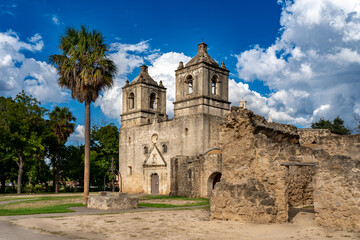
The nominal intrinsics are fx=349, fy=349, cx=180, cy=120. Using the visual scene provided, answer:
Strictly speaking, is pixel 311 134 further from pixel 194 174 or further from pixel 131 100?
pixel 131 100

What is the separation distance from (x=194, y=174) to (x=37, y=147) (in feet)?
56.8

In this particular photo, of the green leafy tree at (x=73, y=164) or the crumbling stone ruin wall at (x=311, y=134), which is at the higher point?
the crumbling stone ruin wall at (x=311, y=134)

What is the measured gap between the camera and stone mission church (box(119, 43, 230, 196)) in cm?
3102

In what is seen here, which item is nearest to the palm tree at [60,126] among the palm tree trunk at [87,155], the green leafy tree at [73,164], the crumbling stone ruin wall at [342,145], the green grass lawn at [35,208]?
the green leafy tree at [73,164]

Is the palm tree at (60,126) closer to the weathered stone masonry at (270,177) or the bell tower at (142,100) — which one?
the bell tower at (142,100)

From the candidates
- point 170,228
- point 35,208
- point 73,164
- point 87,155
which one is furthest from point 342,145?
point 73,164

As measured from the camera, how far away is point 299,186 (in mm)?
16344

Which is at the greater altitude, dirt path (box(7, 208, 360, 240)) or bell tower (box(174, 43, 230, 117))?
bell tower (box(174, 43, 230, 117))

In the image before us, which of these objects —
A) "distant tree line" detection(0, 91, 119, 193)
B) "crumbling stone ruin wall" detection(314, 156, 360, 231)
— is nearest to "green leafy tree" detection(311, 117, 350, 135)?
"distant tree line" detection(0, 91, 119, 193)

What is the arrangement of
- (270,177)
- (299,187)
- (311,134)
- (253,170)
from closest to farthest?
(270,177)
(253,170)
(299,187)
(311,134)

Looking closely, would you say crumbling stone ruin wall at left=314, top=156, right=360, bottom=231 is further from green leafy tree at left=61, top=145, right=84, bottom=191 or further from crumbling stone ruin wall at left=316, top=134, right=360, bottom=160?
green leafy tree at left=61, top=145, right=84, bottom=191

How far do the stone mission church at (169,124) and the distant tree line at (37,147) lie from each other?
5.85 m

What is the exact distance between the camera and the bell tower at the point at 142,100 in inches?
1516

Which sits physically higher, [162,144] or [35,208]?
[162,144]
